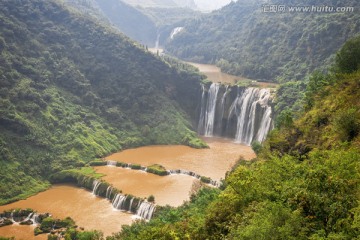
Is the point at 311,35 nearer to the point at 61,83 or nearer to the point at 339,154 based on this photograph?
the point at 61,83

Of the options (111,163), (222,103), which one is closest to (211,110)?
(222,103)

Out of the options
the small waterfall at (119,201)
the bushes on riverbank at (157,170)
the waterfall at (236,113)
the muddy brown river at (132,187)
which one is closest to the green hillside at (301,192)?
the muddy brown river at (132,187)

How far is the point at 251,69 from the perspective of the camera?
78.2 metres

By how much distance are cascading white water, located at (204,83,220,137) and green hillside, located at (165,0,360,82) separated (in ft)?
40.2

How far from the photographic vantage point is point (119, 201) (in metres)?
38.3

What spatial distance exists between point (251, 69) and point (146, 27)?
255 feet

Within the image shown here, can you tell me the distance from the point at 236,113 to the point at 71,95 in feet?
89.1

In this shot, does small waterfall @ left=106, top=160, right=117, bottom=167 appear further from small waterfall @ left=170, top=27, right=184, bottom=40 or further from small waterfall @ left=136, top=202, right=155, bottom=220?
small waterfall @ left=170, top=27, right=184, bottom=40

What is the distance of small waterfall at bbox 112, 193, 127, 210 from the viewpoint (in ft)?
124

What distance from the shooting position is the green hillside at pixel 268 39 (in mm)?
65375


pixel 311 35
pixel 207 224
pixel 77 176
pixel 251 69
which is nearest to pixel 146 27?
pixel 251 69

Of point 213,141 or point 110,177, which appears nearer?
point 110,177

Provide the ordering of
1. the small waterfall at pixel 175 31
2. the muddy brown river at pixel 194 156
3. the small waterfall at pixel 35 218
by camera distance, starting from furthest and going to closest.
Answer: the small waterfall at pixel 175 31 < the muddy brown river at pixel 194 156 < the small waterfall at pixel 35 218

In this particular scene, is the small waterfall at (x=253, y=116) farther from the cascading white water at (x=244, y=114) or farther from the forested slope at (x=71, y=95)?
the forested slope at (x=71, y=95)
